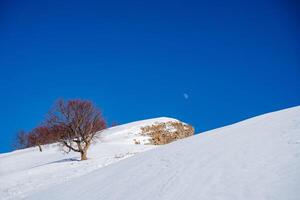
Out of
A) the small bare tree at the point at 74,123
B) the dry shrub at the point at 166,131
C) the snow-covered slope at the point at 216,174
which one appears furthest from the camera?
the dry shrub at the point at 166,131

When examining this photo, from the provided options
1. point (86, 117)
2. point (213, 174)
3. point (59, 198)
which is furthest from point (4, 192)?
point (213, 174)

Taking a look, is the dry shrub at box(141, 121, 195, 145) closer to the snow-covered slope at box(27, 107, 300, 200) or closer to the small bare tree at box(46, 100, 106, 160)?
the small bare tree at box(46, 100, 106, 160)

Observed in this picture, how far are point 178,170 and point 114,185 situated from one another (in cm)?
287

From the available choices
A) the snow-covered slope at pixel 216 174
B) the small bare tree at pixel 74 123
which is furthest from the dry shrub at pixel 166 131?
the snow-covered slope at pixel 216 174

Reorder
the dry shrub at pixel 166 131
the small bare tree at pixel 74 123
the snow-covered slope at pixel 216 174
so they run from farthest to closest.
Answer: the dry shrub at pixel 166 131, the small bare tree at pixel 74 123, the snow-covered slope at pixel 216 174

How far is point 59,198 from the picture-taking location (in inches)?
523

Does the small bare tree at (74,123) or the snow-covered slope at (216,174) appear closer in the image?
the snow-covered slope at (216,174)

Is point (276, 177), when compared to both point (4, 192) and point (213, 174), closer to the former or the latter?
point (213, 174)

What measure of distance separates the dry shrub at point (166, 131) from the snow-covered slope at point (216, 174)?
31247mm

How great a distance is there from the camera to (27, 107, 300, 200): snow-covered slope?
862 centimetres

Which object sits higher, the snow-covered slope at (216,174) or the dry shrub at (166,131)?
the dry shrub at (166,131)

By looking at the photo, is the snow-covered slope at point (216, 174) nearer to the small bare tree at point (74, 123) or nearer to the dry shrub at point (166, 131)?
the small bare tree at point (74, 123)

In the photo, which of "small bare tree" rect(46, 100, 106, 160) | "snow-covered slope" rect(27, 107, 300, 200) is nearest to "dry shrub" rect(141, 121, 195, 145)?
"small bare tree" rect(46, 100, 106, 160)

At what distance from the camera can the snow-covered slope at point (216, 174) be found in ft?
28.3
